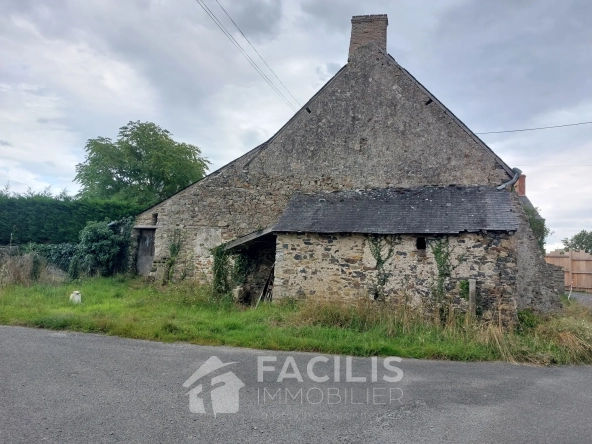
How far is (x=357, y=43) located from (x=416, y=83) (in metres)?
2.77

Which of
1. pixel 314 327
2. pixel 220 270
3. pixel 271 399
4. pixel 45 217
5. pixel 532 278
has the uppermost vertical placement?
pixel 45 217

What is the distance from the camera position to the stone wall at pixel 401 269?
8727 millimetres

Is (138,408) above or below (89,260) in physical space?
below

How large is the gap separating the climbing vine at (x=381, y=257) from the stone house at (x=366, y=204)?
0.06m

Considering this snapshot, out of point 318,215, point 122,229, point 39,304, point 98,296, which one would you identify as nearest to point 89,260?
point 122,229

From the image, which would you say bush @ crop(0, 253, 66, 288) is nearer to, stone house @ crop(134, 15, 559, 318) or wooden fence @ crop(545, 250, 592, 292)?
stone house @ crop(134, 15, 559, 318)

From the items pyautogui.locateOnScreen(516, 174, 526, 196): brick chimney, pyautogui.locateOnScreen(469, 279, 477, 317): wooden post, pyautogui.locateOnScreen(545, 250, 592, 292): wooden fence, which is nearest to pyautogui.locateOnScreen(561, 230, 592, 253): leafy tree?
pyautogui.locateOnScreen(516, 174, 526, 196): brick chimney

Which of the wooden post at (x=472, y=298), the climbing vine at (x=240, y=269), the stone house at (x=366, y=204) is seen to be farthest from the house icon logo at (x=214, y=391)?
the climbing vine at (x=240, y=269)

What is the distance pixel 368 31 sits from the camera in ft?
42.1

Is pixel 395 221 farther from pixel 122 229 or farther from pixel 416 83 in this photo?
pixel 122 229

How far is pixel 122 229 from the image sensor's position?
15.2 m

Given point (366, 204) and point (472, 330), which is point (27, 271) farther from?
point (472, 330)

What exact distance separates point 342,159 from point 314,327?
5972mm

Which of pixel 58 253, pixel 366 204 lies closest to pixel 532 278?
pixel 366 204
